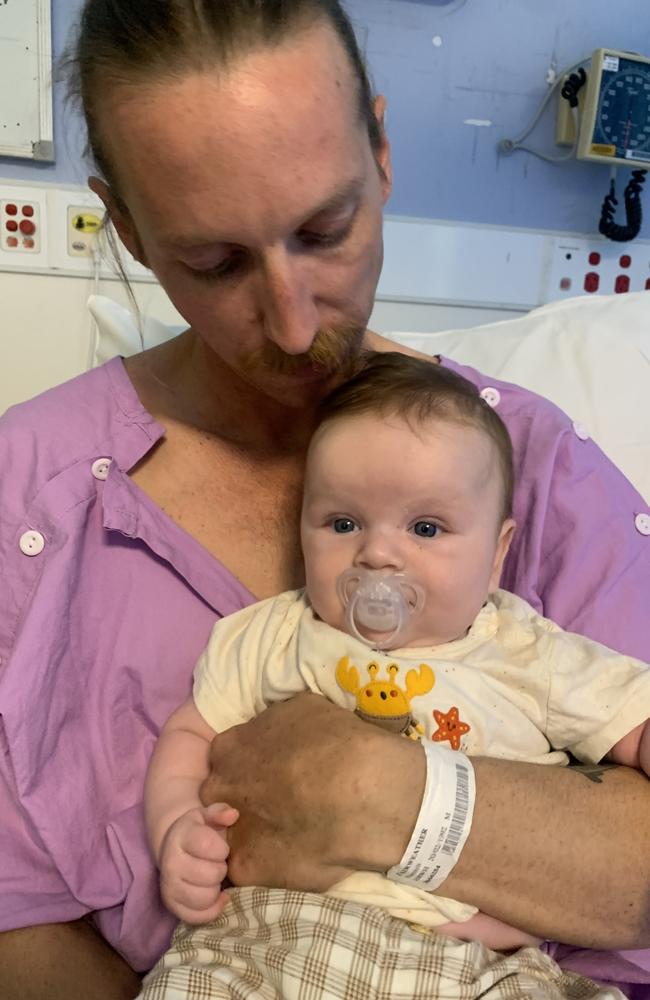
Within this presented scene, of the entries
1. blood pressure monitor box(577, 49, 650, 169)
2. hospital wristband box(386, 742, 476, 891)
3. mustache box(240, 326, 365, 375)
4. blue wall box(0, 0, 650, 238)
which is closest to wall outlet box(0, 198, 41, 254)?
blue wall box(0, 0, 650, 238)

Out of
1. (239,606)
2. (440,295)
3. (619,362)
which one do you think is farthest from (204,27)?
(440,295)

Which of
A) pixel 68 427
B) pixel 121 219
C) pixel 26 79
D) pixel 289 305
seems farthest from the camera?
pixel 26 79

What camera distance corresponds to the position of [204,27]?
96 cm

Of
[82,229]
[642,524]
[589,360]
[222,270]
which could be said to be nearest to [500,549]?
[642,524]

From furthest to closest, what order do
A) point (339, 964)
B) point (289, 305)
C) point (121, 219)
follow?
point (121, 219) → point (289, 305) → point (339, 964)

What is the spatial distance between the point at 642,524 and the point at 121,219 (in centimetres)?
84

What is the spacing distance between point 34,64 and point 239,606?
1.61 metres

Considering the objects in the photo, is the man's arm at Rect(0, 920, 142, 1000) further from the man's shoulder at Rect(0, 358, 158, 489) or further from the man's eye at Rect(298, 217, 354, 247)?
the man's eye at Rect(298, 217, 354, 247)

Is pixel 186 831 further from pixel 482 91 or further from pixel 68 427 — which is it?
pixel 482 91

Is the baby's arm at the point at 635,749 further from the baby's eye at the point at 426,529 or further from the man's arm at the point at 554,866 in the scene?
the baby's eye at the point at 426,529

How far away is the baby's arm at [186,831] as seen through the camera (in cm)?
97

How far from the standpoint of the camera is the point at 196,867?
97 centimetres

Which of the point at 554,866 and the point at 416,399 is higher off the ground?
the point at 416,399

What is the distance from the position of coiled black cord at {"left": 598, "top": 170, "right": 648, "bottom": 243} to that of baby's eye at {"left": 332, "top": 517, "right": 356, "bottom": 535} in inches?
72.7
